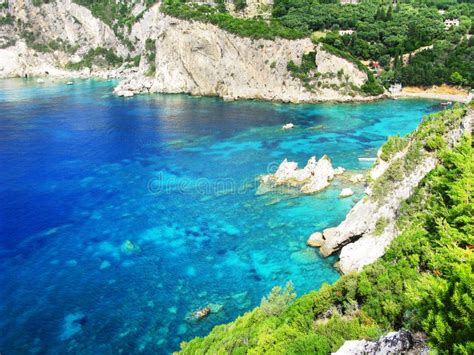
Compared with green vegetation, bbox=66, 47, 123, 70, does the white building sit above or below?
above

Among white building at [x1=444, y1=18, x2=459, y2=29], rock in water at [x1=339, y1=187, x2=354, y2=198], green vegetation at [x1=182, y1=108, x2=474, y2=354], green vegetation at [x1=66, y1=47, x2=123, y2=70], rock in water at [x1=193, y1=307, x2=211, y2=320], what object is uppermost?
white building at [x1=444, y1=18, x2=459, y2=29]

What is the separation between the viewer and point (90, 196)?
44.2m

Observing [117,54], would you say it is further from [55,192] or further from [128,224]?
[128,224]

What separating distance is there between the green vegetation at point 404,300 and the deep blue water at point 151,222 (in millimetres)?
Answer: 7629

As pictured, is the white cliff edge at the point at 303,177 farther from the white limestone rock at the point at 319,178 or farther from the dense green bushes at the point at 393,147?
the dense green bushes at the point at 393,147

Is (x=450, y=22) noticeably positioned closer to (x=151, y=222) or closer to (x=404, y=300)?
(x=151, y=222)

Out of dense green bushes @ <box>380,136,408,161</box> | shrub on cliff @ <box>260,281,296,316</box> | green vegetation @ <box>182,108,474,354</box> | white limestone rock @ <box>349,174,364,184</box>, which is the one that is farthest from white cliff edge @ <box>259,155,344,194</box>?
shrub on cliff @ <box>260,281,296,316</box>

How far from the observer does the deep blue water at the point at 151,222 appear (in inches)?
1032

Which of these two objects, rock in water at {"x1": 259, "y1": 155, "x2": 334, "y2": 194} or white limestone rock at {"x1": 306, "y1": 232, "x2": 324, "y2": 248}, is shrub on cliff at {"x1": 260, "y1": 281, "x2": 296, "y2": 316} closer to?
white limestone rock at {"x1": 306, "y1": 232, "x2": 324, "y2": 248}

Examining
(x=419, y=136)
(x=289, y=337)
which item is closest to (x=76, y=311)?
(x=289, y=337)

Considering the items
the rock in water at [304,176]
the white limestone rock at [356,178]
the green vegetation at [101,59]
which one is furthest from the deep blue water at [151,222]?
the green vegetation at [101,59]

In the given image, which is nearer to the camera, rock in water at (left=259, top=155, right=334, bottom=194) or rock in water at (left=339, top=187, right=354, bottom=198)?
rock in water at (left=339, top=187, right=354, bottom=198)
